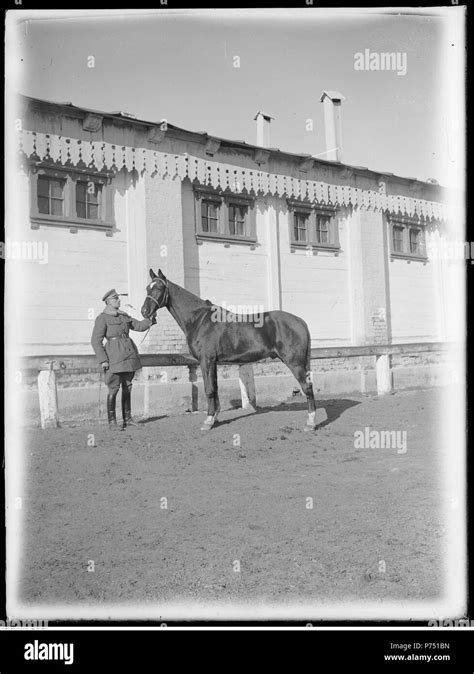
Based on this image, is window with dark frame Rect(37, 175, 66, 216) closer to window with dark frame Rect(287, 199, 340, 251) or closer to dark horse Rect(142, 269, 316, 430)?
dark horse Rect(142, 269, 316, 430)

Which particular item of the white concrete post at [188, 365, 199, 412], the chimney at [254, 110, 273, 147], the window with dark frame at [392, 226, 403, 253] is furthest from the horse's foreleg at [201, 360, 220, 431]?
the window with dark frame at [392, 226, 403, 253]

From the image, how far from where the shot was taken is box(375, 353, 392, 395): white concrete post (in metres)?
9.43

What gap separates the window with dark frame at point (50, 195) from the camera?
725 centimetres

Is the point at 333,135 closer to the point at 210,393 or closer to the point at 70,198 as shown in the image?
the point at 70,198

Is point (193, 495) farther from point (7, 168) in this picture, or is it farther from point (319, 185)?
point (319, 185)

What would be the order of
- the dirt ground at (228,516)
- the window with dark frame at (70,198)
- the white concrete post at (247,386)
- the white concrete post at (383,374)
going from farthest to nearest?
the white concrete post at (383,374)
the white concrete post at (247,386)
the window with dark frame at (70,198)
the dirt ground at (228,516)

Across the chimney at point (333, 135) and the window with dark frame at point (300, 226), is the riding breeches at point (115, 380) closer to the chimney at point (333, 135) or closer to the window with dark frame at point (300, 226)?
the window with dark frame at point (300, 226)

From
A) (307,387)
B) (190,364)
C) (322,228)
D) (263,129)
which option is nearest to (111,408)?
(190,364)

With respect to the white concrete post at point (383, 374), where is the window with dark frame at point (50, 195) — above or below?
above

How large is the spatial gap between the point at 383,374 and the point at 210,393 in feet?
12.6

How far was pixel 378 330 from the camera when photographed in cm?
998

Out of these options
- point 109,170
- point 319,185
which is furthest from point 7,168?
point 319,185

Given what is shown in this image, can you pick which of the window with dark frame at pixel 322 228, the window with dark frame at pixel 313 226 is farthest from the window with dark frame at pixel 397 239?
the window with dark frame at pixel 322 228

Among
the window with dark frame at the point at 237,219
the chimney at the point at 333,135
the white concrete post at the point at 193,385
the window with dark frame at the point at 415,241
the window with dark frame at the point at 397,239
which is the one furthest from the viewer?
the window with dark frame at the point at 397,239
